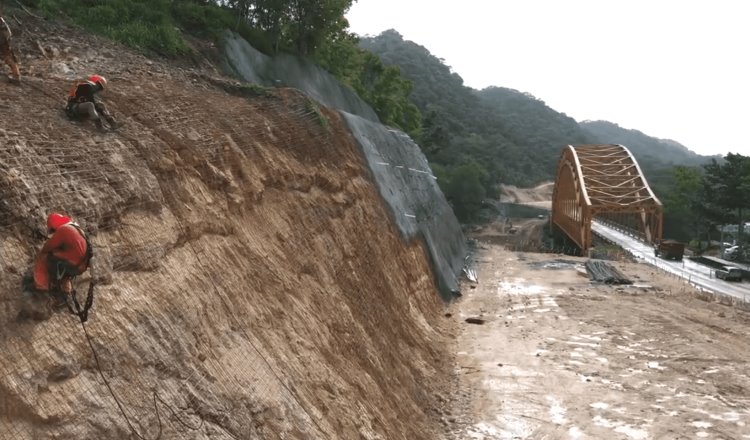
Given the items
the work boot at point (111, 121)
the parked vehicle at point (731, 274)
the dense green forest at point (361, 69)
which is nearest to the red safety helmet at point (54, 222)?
the work boot at point (111, 121)

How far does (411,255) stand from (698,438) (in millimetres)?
10691

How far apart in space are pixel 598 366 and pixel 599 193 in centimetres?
3755

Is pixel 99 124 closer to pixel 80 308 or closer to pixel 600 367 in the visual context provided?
pixel 80 308

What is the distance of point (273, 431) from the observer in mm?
6598

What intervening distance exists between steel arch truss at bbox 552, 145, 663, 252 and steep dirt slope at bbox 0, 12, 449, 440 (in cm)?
3475

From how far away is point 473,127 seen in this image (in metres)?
118

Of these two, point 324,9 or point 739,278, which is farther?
point 739,278

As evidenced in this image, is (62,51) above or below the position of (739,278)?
above

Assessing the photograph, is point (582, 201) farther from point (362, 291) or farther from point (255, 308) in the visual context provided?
point (255, 308)

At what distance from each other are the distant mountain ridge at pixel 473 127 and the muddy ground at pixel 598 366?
172ft

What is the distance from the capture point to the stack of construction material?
26531 mm

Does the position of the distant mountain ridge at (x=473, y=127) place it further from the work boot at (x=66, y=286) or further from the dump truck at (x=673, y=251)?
the work boot at (x=66, y=286)

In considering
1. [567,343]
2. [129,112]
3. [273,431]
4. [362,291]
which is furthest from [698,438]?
[129,112]

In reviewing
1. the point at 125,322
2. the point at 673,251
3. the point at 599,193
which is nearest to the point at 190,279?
the point at 125,322
